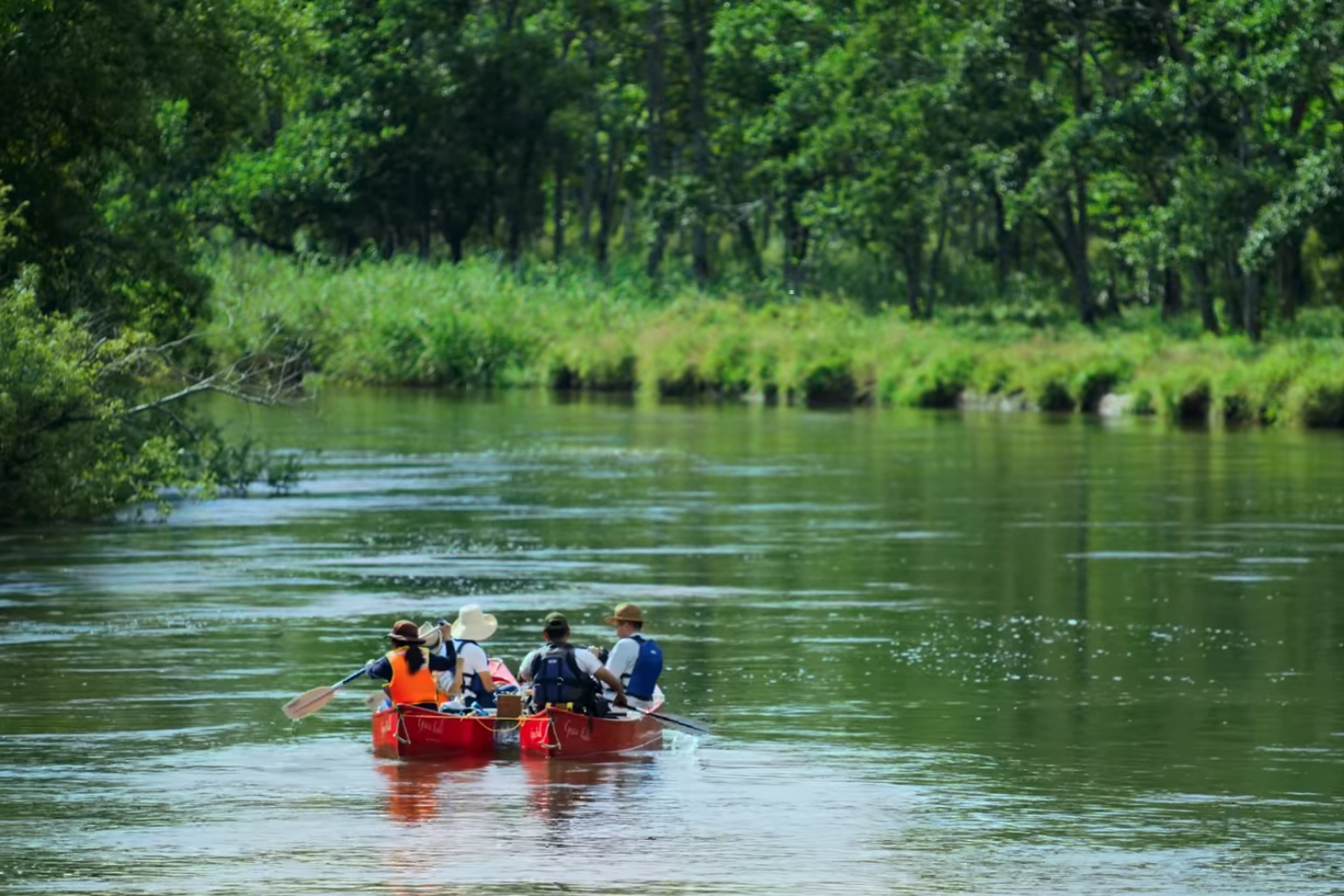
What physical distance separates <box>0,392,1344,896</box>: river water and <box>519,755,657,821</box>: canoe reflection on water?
0.16 feet

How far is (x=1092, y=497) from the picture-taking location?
1716 inches

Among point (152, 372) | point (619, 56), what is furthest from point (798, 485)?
point (619, 56)

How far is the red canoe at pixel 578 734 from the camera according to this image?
1947 centimetres

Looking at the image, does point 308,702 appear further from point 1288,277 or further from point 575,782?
point 1288,277

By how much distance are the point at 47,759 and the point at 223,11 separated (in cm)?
2096

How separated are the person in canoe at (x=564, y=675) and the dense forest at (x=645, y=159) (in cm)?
1454

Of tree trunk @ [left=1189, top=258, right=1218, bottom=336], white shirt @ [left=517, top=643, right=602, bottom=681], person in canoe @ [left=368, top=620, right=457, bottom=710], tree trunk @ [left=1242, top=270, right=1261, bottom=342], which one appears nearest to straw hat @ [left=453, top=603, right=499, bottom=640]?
person in canoe @ [left=368, top=620, right=457, bottom=710]

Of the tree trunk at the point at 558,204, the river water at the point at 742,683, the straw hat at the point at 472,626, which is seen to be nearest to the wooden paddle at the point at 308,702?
the river water at the point at 742,683

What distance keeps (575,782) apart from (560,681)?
0.88m

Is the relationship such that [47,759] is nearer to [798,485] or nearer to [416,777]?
[416,777]

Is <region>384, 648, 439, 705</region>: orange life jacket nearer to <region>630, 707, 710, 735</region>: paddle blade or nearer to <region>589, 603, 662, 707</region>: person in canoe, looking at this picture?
<region>589, 603, 662, 707</region>: person in canoe

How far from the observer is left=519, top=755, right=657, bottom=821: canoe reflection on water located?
58.6 ft

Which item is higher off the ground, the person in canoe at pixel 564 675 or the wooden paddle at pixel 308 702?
the person in canoe at pixel 564 675

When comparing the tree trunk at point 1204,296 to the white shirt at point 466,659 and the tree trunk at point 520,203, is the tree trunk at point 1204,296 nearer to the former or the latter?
the tree trunk at point 520,203
